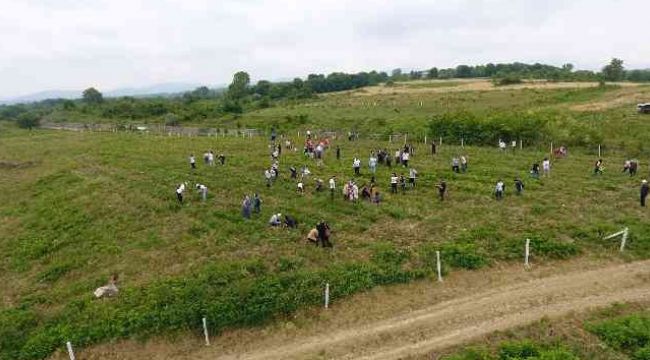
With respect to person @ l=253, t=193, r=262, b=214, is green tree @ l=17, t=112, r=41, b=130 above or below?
above

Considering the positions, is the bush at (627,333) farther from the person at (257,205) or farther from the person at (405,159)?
the person at (405,159)

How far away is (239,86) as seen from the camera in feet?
443

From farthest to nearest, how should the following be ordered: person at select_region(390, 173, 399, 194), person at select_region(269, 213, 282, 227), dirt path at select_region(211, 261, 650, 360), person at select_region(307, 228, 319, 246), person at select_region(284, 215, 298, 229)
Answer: person at select_region(390, 173, 399, 194), person at select_region(269, 213, 282, 227), person at select_region(284, 215, 298, 229), person at select_region(307, 228, 319, 246), dirt path at select_region(211, 261, 650, 360)

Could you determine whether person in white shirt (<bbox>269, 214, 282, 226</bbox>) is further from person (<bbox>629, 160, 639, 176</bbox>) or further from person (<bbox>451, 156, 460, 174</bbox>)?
person (<bbox>629, 160, 639, 176</bbox>)

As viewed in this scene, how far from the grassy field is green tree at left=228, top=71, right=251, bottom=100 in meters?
88.0

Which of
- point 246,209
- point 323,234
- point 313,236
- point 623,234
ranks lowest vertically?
point 623,234

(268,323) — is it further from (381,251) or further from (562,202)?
(562,202)

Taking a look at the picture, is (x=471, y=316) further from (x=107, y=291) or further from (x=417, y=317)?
(x=107, y=291)

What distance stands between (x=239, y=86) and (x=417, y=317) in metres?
122

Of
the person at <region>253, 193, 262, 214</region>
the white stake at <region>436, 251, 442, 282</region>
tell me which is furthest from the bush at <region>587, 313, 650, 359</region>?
the person at <region>253, 193, 262, 214</region>

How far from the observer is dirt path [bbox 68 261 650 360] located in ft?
57.8

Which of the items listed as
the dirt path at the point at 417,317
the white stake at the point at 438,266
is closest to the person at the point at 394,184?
the white stake at the point at 438,266

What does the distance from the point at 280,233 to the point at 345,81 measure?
114 metres

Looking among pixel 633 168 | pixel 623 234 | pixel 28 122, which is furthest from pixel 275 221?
pixel 28 122
